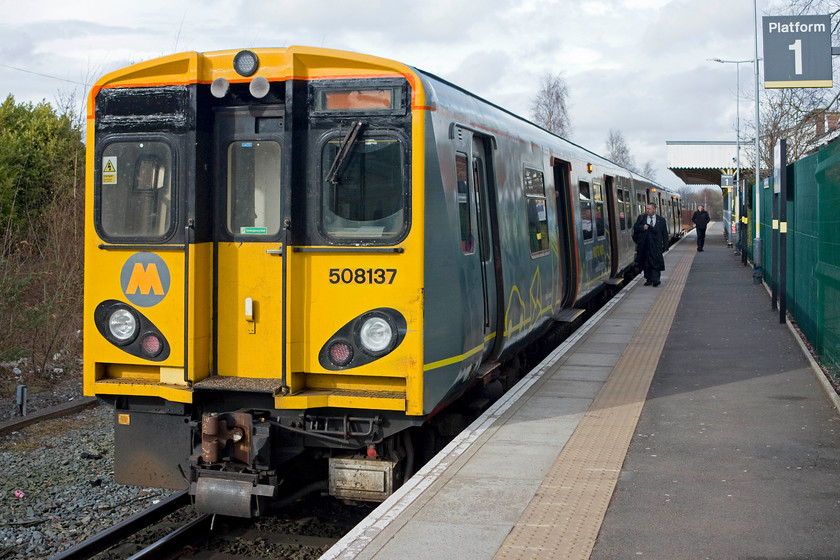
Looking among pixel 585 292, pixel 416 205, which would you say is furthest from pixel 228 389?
pixel 585 292

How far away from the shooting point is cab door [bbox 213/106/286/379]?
235 inches

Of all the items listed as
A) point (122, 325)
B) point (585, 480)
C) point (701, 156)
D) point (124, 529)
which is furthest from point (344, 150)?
point (701, 156)

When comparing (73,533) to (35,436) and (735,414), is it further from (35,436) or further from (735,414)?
(735,414)

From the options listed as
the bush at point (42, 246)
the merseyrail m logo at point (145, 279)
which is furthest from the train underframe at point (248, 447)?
the bush at point (42, 246)

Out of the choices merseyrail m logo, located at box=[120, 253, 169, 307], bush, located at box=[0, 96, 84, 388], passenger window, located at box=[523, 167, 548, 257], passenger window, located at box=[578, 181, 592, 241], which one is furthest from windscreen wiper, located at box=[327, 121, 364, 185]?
passenger window, located at box=[578, 181, 592, 241]

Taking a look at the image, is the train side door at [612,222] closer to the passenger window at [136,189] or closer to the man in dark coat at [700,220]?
the passenger window at [136,189]

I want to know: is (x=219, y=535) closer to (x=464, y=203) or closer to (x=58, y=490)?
(x=58, y=490)

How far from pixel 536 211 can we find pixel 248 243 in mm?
4302

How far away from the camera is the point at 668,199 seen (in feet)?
119

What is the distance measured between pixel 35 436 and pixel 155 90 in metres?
4.63

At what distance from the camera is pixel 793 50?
13.1 metres

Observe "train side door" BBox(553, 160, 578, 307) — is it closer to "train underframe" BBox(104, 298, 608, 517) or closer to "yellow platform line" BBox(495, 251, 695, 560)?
"yellow platform line" BBox(495, 251, 695, 560)

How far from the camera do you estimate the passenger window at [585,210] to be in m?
13.2

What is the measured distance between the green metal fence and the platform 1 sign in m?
1.32
